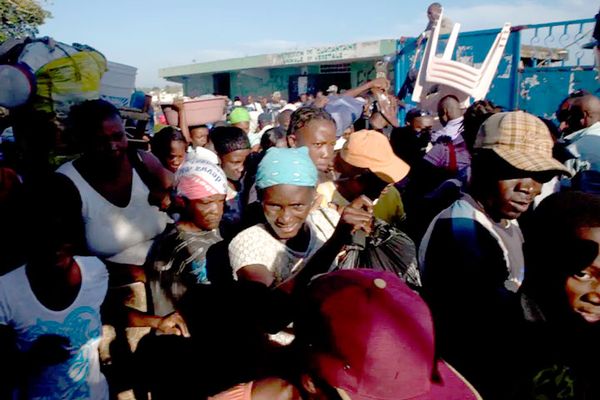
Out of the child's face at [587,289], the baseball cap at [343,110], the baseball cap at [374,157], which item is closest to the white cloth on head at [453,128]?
the baseball cap at [343,110]

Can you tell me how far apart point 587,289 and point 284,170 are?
120 cm

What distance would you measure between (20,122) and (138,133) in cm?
120

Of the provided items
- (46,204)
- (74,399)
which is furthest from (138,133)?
(74,399)

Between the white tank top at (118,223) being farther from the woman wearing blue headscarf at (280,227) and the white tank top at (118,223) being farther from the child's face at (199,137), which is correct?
the child's face at (199,137)

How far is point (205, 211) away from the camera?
224 centimetres

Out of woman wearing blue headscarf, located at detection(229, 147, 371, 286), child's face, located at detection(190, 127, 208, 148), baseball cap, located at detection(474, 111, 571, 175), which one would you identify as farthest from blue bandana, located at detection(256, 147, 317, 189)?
child's face, located at detection(190, 127, 208, 148)

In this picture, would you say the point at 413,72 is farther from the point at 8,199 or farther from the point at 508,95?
the point at 8,199

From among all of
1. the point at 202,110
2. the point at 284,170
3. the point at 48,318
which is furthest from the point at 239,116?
the point at 48,318

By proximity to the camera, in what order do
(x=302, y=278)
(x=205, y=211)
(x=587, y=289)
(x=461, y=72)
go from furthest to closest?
1. (x=461, y=72)
2. (x=205, y=211)
3. (x=302, y=278)
4. (x=587, y=289)

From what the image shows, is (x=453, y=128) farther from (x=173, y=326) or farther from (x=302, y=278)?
(x=173, y=326)

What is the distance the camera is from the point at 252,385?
141cm

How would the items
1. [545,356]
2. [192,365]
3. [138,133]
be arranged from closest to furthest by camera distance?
[545,356] → [192,365] → [138,133]

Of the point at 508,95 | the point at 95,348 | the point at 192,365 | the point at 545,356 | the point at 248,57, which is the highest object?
the point at 248,57

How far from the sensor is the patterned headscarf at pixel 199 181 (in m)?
2.23
